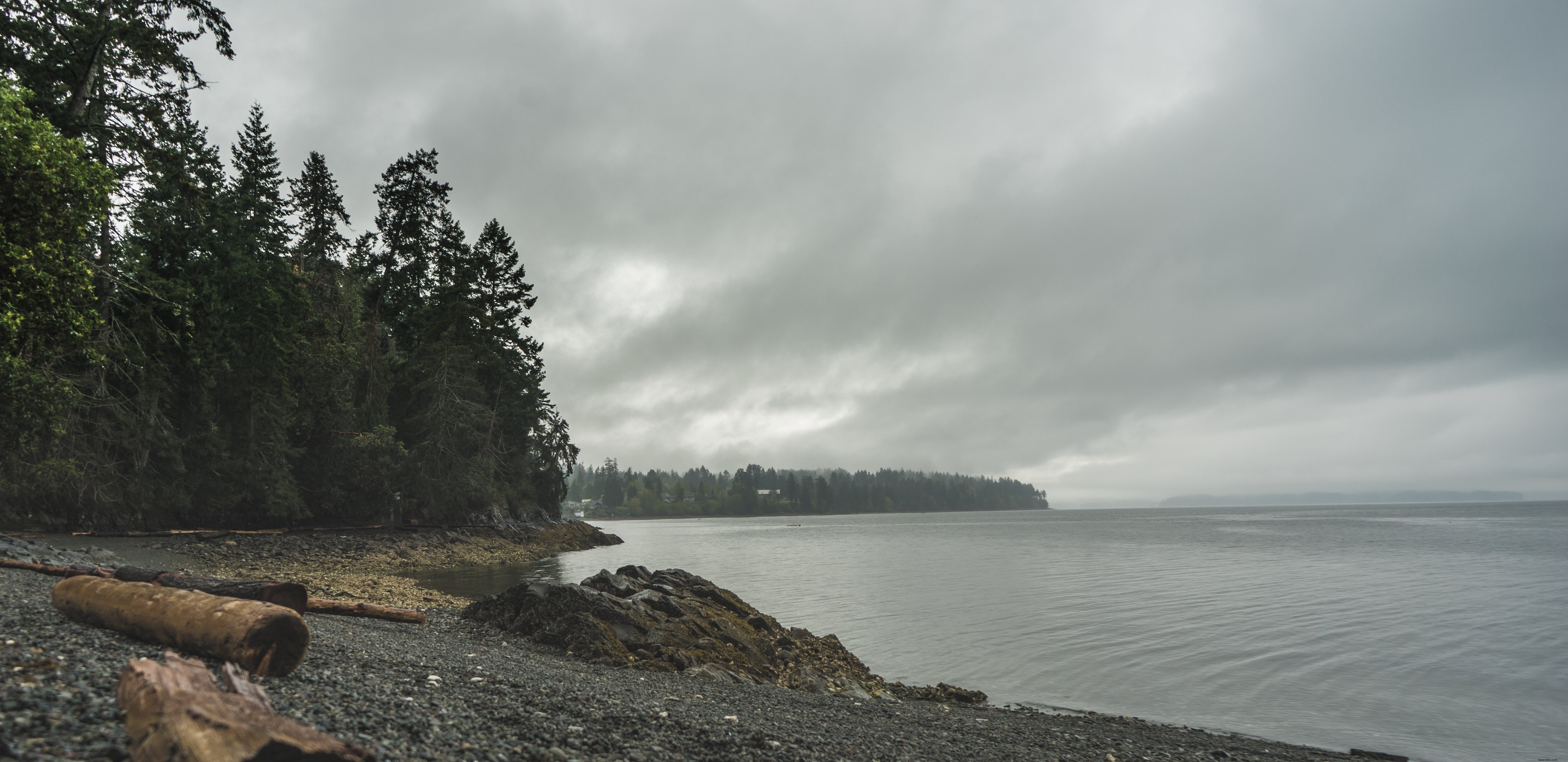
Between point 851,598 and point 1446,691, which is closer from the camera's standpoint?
point 1446,691

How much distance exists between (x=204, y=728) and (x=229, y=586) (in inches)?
322

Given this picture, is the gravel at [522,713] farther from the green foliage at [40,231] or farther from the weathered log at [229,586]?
the green foliage at [40,231]

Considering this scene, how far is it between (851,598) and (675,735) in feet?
76.3

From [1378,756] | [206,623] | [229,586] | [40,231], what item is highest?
[40,231]

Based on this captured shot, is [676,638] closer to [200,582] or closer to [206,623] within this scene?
[200,582]

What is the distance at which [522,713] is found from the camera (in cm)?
687

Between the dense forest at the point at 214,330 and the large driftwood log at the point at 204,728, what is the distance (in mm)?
12216

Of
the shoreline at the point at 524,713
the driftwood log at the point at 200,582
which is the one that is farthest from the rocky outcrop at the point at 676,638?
the driftwood log at the point at 200,582

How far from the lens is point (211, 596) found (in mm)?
6988

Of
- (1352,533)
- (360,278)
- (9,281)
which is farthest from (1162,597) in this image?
(1352,533)

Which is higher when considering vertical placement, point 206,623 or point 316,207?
point 316,207

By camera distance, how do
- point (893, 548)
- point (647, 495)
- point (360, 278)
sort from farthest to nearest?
point (647, 495) → point (893, 548) → point (360, 278)

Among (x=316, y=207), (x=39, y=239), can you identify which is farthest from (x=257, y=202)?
(x=39, y=239)

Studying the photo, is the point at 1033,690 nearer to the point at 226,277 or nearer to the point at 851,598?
the point at 851,598
